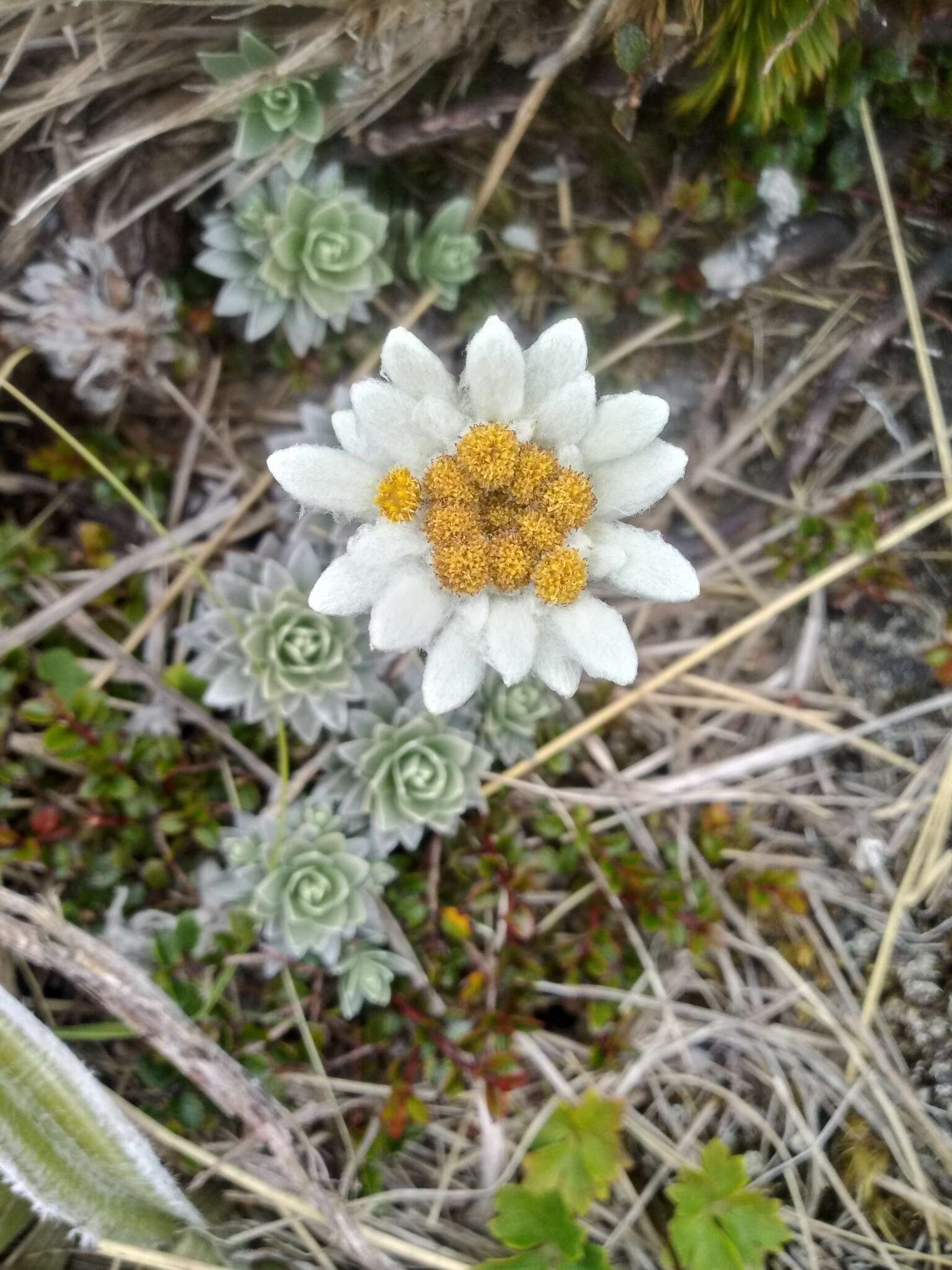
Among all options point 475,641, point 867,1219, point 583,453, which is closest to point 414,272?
point 583,453

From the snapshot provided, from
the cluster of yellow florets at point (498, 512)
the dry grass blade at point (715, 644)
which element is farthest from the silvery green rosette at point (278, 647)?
the cluster of yellow florets at point (498, 512)

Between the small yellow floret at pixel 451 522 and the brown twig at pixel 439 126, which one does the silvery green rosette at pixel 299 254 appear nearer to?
the brown twig at pixel 439 126

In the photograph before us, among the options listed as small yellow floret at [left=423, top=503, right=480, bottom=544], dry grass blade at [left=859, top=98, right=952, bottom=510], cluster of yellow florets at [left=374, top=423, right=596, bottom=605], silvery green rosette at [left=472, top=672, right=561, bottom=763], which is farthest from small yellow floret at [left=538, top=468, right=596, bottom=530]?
dry grass blade at [left=859, top=98, right=952, bottom=510]

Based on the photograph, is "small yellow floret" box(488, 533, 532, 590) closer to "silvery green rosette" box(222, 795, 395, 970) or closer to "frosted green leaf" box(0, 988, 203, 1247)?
"silvery green rosette" box(222, 795, 395, 970)

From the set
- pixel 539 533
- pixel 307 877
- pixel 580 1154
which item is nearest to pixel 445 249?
pixel 539 533

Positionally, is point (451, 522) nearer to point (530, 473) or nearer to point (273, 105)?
point (530, 473)

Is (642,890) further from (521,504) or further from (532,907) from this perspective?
(521,504)
